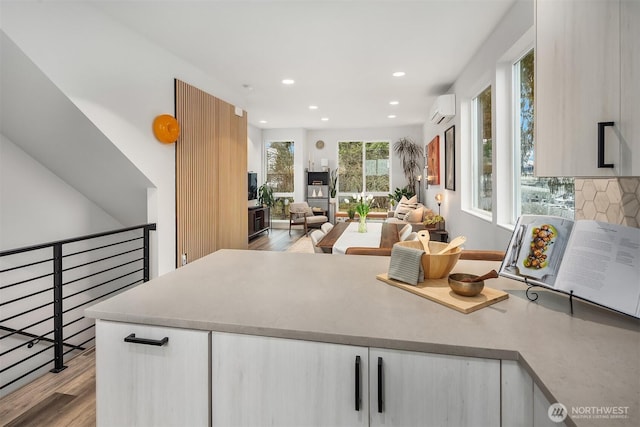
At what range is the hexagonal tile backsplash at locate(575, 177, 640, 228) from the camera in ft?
3.90

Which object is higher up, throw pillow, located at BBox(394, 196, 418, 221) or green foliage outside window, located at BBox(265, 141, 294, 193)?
green foliage outside window, located at BBox(265, 141, 294, 193)

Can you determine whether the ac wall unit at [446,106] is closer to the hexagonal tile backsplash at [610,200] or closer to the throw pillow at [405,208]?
the throw pillow at [405,208]

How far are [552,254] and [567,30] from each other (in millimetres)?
690

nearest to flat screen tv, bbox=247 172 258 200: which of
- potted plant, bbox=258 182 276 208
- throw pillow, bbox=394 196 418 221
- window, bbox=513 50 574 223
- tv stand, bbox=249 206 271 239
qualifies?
tv stand, bbox=249 206 271 239

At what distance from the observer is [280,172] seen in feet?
30.4

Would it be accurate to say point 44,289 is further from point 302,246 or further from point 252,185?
point 252,185

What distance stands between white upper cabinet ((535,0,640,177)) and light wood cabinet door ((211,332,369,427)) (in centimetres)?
82

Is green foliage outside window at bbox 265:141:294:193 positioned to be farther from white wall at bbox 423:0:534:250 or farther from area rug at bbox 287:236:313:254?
white wall at bbox 423:0:534:250

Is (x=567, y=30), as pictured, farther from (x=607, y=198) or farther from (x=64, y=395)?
(x=64, y=395)

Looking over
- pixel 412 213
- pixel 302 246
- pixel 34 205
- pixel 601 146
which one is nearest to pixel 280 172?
pixel 302 246

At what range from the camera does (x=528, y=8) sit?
97.3 inches

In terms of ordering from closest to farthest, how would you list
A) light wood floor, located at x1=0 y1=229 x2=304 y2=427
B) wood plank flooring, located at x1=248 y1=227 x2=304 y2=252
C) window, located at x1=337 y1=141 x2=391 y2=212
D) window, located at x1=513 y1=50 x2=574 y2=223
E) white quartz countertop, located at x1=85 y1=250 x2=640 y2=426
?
white quartz countertop, located at x1=85 y1=250 x2=640 y2=426 → light wood floor, located at x1=0 y1=229 x2=304 y2=427 → window, located at x1=513 y1=50 x2=574 y2=223 → wood plank flooring, located at x1=248 y1=227 x2=304 y2=252 → window, located at x1=337 y1=141 x2=391 y2=212

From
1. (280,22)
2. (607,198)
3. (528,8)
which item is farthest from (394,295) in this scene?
(280,22)

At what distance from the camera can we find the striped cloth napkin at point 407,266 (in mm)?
1243
